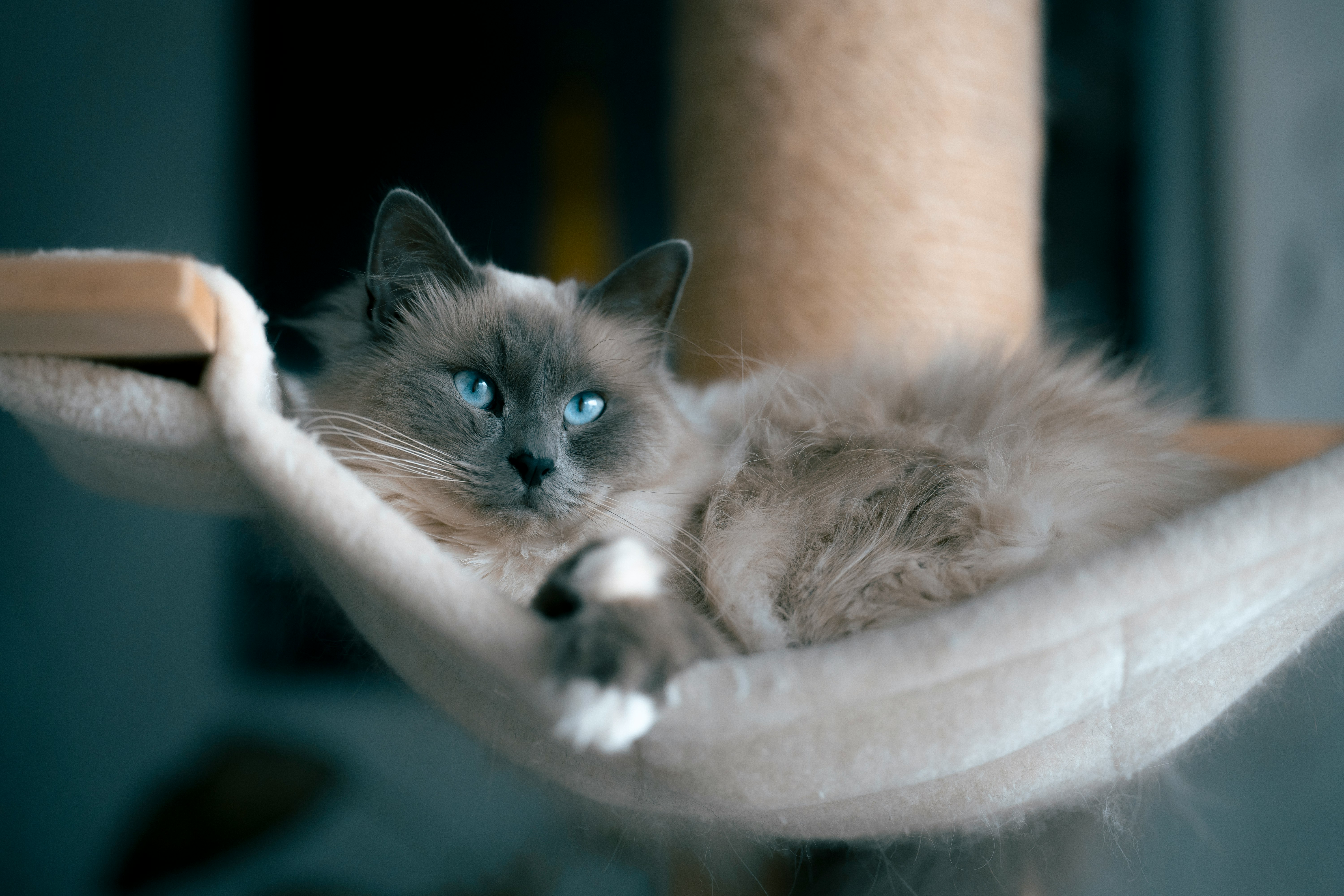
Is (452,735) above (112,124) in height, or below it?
below

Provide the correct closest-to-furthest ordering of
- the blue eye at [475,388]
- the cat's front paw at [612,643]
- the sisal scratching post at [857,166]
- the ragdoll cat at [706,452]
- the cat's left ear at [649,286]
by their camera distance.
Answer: the cat's front paw at [612,643] < the ragdoll cat at [706,452] < the blue eye at [475,388] < the cat's left ear at [649,286] < the sisal scratching post at [857,166]

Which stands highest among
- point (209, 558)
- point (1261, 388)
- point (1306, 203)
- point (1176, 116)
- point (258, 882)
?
point (1176, 116)

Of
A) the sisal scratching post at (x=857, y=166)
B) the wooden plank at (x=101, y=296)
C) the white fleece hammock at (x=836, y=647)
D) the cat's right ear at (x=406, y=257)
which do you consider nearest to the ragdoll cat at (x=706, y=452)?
the cat's right ear at (x=406, y=257)

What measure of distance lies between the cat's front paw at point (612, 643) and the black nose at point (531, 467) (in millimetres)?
216

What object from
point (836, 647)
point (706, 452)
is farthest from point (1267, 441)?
point (836, 647)

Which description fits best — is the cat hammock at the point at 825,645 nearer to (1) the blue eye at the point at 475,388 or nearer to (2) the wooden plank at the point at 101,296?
(2) the wooden plank at the point at 101,296

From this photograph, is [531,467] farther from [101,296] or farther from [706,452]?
[101,296]

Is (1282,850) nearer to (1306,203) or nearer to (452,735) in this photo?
(1306,203)

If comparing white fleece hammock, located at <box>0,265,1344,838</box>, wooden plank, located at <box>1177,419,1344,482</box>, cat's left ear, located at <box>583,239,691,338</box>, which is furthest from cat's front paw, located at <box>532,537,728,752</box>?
wooden plank, located at <box>1177,419,1344,482</box>

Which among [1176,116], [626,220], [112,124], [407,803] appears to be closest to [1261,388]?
[1176,116]

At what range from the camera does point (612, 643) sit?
0.59 metres

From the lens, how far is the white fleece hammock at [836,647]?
611 millimetres

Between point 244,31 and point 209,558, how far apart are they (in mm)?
1482

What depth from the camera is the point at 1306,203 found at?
2129 millimetres
